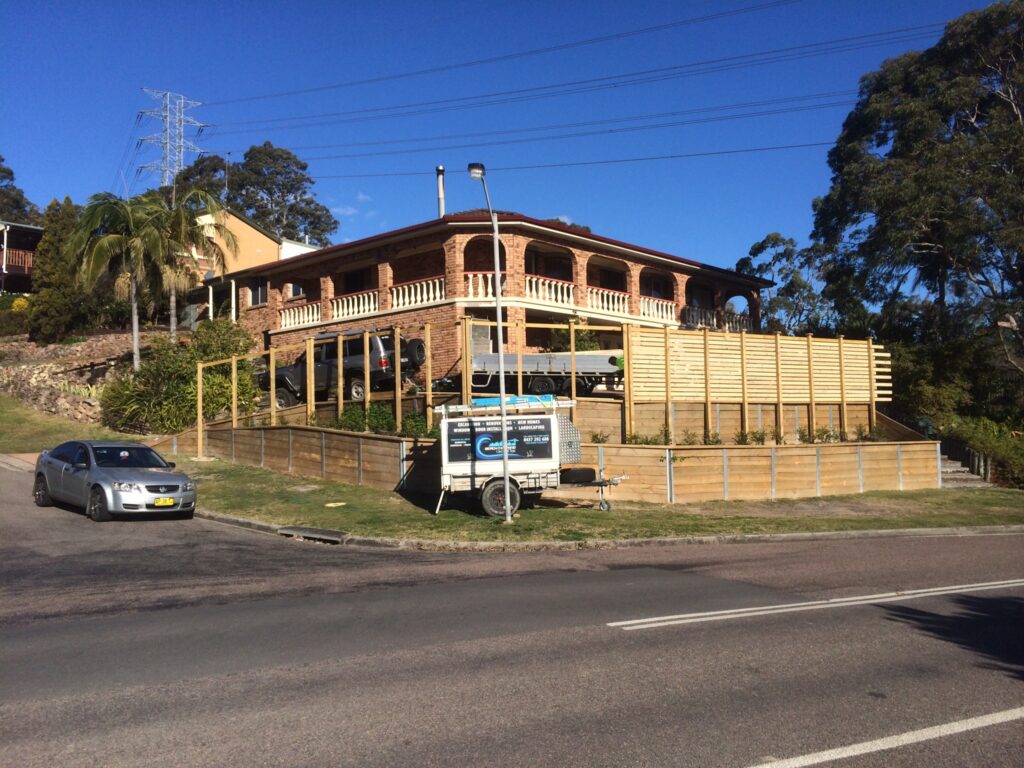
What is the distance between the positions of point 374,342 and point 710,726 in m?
19.7

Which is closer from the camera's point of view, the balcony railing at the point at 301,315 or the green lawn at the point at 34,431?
the green lawn at the point at 34,431

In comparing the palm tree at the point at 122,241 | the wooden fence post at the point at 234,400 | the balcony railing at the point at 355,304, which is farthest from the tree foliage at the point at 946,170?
the palm tree at the point at 122,241

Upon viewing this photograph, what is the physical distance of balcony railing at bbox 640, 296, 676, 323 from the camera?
3195 centimetres

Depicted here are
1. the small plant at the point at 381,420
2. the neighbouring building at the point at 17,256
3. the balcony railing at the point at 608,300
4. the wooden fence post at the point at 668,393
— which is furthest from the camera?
the neighbouring building at the point at 17,256

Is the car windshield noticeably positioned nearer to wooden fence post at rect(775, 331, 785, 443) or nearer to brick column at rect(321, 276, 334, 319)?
wooden fence post at rect(775, 331, 785, 443)

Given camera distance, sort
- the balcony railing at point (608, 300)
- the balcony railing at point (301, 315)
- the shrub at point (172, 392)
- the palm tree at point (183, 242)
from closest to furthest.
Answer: the shrub at point (172, 392) < the balcony railing at point (608, 300) < the palm tree at point (183, 242) < the balcony railing at point (301, 315)

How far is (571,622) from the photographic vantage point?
807 cm

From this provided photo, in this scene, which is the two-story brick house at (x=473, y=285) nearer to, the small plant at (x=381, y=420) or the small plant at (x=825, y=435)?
the small plant at (x=381, y=420)

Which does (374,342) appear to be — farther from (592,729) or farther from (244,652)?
(592,729)

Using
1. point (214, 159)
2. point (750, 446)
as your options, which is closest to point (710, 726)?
point (750, 446)

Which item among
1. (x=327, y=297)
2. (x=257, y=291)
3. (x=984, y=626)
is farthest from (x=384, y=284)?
(x=984, y=626)

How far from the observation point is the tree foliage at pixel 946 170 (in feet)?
84.6

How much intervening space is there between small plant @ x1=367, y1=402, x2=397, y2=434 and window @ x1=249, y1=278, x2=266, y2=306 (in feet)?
57.4

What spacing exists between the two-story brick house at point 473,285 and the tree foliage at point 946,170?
21.4 ft
